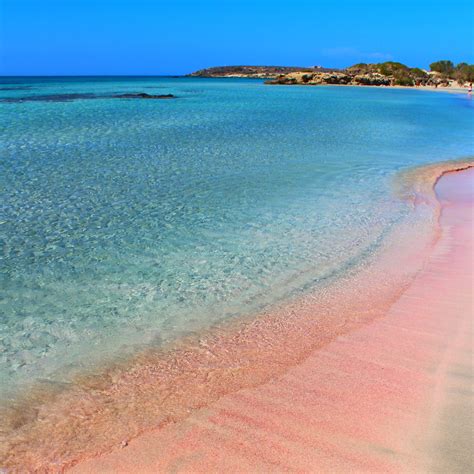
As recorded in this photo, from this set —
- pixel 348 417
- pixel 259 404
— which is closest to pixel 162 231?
pixel 259 404

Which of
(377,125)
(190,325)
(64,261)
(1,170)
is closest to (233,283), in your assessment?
(190,325)

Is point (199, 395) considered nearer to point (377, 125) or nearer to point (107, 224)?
point (107, 224)

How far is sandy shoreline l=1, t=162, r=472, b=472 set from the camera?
11.4 feet

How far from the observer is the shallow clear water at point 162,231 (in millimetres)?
5449

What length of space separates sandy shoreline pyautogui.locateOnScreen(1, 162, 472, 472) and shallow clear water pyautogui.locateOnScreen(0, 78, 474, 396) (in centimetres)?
51

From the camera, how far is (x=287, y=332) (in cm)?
533

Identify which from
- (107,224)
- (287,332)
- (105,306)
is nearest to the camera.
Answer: (287,332)

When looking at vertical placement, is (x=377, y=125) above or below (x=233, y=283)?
above

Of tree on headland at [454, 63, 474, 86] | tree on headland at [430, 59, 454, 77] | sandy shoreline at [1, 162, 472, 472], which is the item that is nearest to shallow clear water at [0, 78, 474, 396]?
sandy shoreline at [1, 162, 472, 472]

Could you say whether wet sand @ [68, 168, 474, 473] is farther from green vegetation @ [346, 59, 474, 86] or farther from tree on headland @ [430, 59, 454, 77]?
tree on headland @ [430, 59, 454, 77]

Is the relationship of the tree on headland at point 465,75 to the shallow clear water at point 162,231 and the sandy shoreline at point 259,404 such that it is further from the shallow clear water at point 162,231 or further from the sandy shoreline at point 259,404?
the sandy shoreline at point 259,404

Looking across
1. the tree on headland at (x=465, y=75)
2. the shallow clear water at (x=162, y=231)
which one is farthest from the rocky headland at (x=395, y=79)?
the shallow clear water at (x=162, y=231)

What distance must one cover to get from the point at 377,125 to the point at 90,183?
18.7 metres

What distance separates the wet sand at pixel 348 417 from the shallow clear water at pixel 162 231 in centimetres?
132
